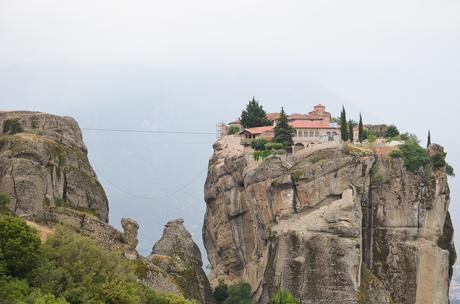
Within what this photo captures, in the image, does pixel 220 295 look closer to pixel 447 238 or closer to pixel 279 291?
pixel 279 291

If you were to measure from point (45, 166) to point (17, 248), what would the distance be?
73.8 feet

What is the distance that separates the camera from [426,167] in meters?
76.0

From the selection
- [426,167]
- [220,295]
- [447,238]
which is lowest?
[220,295]

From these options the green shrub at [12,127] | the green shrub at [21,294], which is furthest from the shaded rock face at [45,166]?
the green shrub at [21,294]

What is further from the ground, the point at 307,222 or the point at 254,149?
the point at 254,149

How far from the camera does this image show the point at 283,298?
224 ft

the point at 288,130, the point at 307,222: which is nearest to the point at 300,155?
the point at 288,130

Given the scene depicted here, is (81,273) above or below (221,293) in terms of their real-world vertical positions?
above

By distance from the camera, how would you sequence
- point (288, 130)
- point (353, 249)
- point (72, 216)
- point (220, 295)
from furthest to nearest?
point (288, 130)
point (220, 295)
point (353, 249)
point (72, 216)

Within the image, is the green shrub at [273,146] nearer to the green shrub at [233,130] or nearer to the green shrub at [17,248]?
the green shrub at [233,130]

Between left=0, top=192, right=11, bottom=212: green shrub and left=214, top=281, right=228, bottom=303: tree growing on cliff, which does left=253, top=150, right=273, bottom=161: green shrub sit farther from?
left=0, top=192, right=11, bottom=212: green shrub

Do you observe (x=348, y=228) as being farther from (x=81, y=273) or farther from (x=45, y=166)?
(x=81, y=273)

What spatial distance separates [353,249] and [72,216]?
24.8 m

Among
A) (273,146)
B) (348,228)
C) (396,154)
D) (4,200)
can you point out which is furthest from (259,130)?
(4,200)
